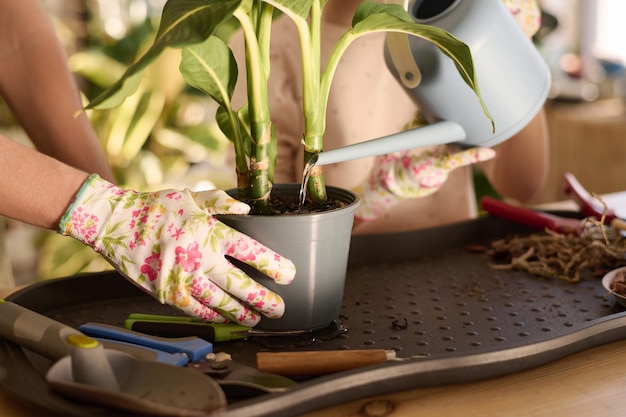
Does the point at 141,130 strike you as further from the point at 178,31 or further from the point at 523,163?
the point at 178,31

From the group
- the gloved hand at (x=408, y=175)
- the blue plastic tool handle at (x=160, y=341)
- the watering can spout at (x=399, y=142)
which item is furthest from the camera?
the gloved hand at (x=408, y=175)

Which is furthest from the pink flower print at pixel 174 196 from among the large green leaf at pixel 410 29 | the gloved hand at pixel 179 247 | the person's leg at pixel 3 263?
the person's leg at pixel 3 263

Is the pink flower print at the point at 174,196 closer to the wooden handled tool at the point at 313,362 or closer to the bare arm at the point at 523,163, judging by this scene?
the wooden handled tool at the point at 313,362

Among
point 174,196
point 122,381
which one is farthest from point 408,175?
point 122,381

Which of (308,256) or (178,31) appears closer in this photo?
(178,31)

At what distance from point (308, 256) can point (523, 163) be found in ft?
A: 2.45

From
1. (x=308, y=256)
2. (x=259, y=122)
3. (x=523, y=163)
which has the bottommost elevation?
(x=523, y=163)

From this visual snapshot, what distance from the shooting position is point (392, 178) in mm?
1002

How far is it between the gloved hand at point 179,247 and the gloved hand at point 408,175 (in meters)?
0.36

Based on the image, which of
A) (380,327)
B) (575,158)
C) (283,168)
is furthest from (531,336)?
(575,158)

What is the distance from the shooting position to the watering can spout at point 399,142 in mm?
718

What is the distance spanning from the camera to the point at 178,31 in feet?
1.86

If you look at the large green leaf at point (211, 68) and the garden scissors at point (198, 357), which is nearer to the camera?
the garden scissors at point (198, 357)

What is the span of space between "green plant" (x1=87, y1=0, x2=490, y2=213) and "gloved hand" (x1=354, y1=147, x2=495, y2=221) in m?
0.25
